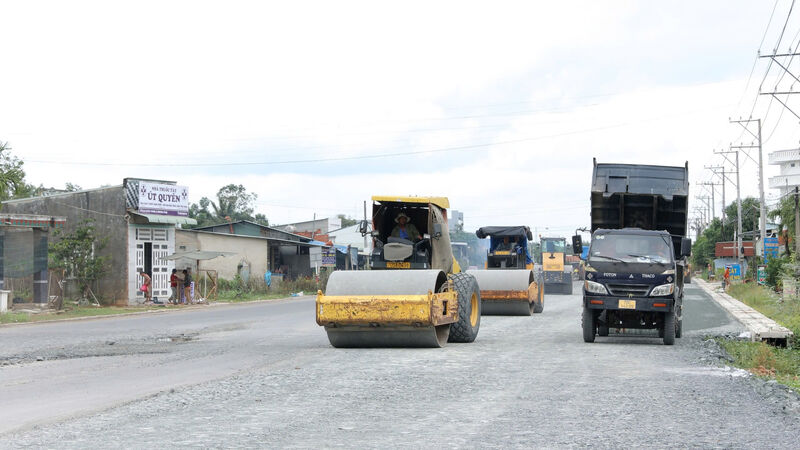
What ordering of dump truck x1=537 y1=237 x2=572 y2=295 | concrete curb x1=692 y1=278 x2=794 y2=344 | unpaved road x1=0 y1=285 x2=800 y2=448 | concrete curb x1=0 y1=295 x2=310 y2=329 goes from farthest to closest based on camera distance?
1. dump truck x1=537 y1=237 x2=572 y2=295
2. concrete curb x1=0 y1=295 x2=310 y2=329
3. concrete curb x1=692 y1=278 x2=794 y2=344
4. unpaved road x1=0 y1=285 x2=800 y2=448

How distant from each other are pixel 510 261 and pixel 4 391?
23.0 meters

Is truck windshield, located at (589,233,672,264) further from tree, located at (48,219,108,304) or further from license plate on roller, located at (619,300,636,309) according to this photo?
tree, located at (48,219,108,304)

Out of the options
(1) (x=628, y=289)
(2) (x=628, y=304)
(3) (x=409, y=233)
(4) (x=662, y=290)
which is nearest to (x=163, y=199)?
(3) (x=409, y=233)

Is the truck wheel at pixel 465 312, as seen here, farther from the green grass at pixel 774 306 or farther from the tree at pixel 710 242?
the tree at pixel 710 242

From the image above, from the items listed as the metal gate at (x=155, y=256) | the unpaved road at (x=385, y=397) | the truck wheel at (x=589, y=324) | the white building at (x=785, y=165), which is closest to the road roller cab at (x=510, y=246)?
the unpaved road at (x=385, y=397)

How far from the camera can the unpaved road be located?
8078 millimetres

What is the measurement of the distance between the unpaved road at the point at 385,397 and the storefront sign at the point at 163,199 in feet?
76.0

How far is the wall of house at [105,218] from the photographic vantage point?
4041cm

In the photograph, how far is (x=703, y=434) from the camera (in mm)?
8180

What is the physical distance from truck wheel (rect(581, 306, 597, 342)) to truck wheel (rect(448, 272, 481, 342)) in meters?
2.22

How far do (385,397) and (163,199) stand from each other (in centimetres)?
3420

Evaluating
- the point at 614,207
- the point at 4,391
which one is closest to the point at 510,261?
the point at 614,207

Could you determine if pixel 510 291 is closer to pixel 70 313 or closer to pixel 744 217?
pixel 70 313

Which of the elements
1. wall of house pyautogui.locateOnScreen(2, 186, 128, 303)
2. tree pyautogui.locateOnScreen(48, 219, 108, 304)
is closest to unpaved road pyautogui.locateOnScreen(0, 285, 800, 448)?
tree pyautogui.locateOnScreen(48, 219, 108, 304)
